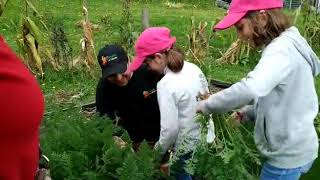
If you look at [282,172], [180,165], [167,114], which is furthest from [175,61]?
[282,172]

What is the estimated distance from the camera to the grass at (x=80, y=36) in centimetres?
370

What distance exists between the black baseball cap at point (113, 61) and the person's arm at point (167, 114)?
384 millimetres

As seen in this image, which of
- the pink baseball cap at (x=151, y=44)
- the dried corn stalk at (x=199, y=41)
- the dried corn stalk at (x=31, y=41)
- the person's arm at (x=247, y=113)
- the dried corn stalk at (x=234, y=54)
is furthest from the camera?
the dried corn stalk at (x=234, y=54)

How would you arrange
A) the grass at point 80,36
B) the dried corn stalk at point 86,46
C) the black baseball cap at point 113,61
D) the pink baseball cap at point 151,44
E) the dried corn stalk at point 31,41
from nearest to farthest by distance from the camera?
the pink baseball cap at point 151,44
the black baseball cap at point 113,61
the grass at point 80,36
the dried corn stalk at point 31,41
the dried corn stalk at point 86,46

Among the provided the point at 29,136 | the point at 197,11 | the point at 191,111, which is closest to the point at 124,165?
the point at 191,111

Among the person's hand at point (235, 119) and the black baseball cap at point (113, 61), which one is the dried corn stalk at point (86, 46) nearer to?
the black baseball cap at point (113, 61)

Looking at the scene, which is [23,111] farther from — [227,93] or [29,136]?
[227,93]

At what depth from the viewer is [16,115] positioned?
1.10 meters

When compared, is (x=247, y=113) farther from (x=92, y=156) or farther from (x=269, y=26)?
(x=92, y=156)

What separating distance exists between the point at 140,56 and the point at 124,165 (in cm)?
74

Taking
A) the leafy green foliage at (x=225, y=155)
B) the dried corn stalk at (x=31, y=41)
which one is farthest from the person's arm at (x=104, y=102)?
the dried corn stalk at (x=31, y=41)

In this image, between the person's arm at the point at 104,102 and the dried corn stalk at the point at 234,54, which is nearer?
the person's arm at the point at 104,102

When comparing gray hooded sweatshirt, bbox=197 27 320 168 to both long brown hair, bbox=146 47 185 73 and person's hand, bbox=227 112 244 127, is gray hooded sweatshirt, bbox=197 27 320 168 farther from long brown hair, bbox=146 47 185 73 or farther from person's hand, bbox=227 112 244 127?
long brown hair, bbox=146 47 185 73

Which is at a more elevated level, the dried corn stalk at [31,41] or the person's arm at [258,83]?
the person's arm at [258,83]
